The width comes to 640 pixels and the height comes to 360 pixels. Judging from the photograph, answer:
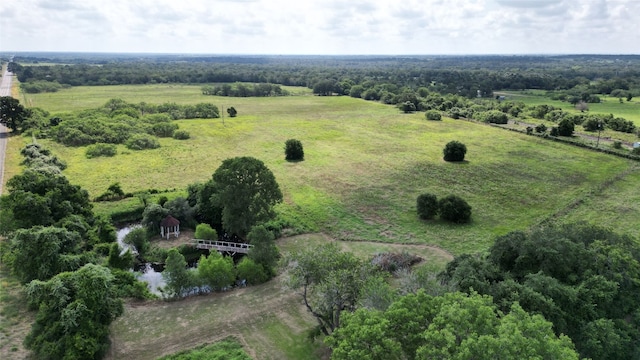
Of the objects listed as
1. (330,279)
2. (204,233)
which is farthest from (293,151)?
(330,279)

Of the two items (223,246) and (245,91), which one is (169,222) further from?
(245,91)

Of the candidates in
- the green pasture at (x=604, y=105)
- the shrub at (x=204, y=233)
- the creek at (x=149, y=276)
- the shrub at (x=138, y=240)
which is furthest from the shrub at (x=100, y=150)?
the green pasture at (x=604, y=105)

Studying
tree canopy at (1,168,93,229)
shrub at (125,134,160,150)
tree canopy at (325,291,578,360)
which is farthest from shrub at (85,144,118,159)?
tree canopy at (325,291,578,360)

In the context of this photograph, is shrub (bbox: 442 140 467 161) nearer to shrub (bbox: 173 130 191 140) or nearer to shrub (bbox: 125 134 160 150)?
shrub (bbox: 173 130 191 140)

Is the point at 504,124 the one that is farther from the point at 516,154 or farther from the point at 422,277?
the point at 422,277

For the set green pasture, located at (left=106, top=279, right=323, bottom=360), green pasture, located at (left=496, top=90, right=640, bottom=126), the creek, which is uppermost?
green pasture, located at (left=496, top=90, right=640, bottom=126)

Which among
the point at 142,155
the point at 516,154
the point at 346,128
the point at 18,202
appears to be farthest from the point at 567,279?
the point at 346,128

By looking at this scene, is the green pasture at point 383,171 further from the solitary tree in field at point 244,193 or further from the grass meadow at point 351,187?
the solitary tree in field at point 244,193

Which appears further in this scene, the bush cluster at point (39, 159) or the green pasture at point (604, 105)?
the green pasture at point (604, 105)
